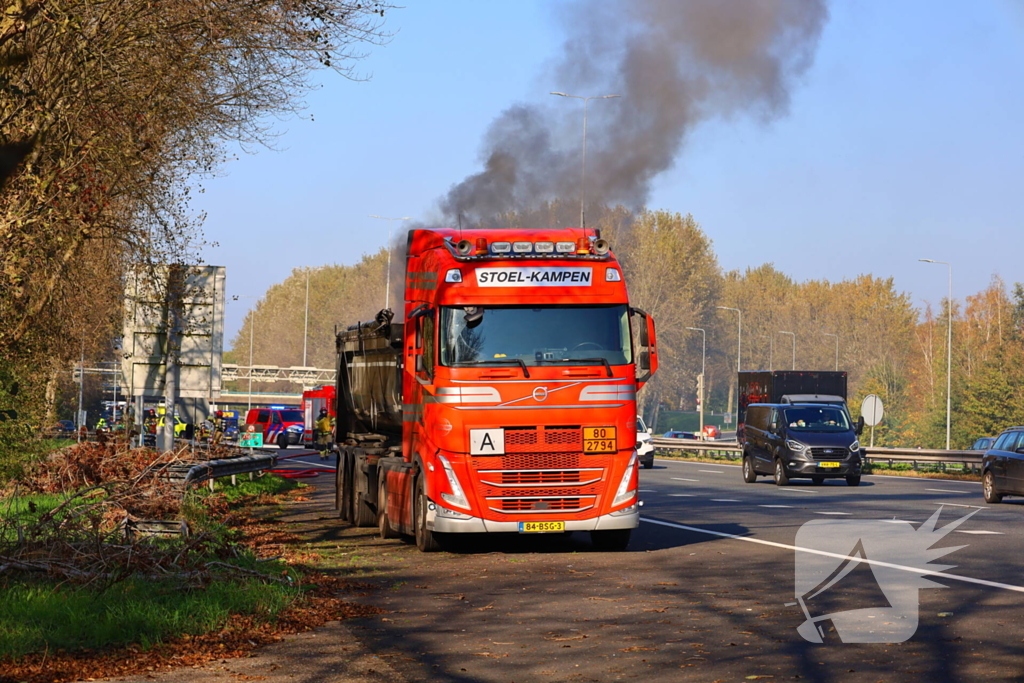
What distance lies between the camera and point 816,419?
33.0 metres

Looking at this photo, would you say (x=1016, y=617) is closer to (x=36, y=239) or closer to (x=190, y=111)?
(x=36, y=239)

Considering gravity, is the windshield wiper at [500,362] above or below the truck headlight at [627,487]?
above

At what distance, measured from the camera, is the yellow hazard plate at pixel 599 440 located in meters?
14.8

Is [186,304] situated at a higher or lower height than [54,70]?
lower

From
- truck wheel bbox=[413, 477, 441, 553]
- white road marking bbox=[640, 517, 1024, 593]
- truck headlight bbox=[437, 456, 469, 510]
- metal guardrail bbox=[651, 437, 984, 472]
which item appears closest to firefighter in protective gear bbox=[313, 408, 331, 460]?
white road marking bbox=[640, 517, 1024, 593]

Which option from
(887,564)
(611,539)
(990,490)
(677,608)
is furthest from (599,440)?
(990,490)

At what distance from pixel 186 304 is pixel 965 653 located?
17461 millimetres

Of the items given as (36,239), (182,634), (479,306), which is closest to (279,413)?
(36,239)

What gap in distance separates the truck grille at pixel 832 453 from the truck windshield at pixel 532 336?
60.1 feet

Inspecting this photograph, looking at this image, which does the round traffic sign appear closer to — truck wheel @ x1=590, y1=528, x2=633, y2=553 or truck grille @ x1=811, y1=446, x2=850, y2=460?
truck grille @ x1=811, y1=446, x2=850, y2=460

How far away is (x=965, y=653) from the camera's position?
8.57 metres

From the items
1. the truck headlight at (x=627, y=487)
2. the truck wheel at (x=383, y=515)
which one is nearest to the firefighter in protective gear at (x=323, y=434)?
the truck wheel at (x=383, y=515)

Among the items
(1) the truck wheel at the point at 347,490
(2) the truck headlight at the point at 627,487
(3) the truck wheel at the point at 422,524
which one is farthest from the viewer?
(1) the truck wheel at the point at 347,490

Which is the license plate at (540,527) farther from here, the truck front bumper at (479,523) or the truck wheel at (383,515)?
the truck wheel at (383,515)
